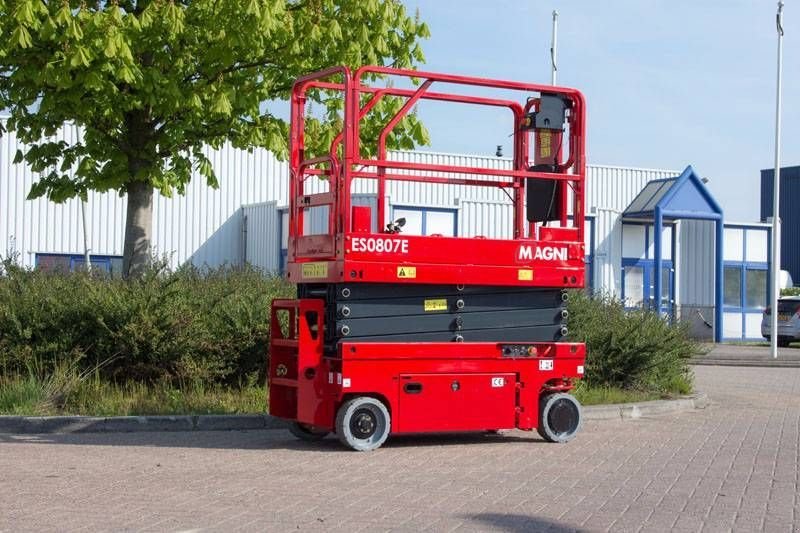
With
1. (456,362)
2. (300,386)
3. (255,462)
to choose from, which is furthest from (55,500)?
(456,362)

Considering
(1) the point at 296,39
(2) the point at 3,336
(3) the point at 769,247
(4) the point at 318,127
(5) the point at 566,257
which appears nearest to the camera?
(5) the point at 566,257

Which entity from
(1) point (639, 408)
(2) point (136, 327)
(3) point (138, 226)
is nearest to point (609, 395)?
(1) point (639, 408)

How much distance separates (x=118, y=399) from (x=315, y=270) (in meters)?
3.27

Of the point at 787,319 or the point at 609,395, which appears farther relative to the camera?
the point at 787,319

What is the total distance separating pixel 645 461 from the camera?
37.5ft

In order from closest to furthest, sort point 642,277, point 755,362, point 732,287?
point 755,362, point 642,277, point 732,287

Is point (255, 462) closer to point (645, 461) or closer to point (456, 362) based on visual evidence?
point (456, 362)

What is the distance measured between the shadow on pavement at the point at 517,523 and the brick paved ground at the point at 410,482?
20 mm

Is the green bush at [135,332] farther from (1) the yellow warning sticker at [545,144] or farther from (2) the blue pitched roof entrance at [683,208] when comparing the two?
(2) the blue pitched roof entrance at [683,208]

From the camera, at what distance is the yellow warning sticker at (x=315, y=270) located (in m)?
11.8

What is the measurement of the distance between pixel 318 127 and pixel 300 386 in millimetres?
6444

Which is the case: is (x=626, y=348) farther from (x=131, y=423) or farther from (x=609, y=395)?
(x=131, y=423)

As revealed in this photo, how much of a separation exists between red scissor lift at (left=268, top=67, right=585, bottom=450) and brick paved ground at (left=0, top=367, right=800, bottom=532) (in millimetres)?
389

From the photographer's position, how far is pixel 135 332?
14.2 meters
